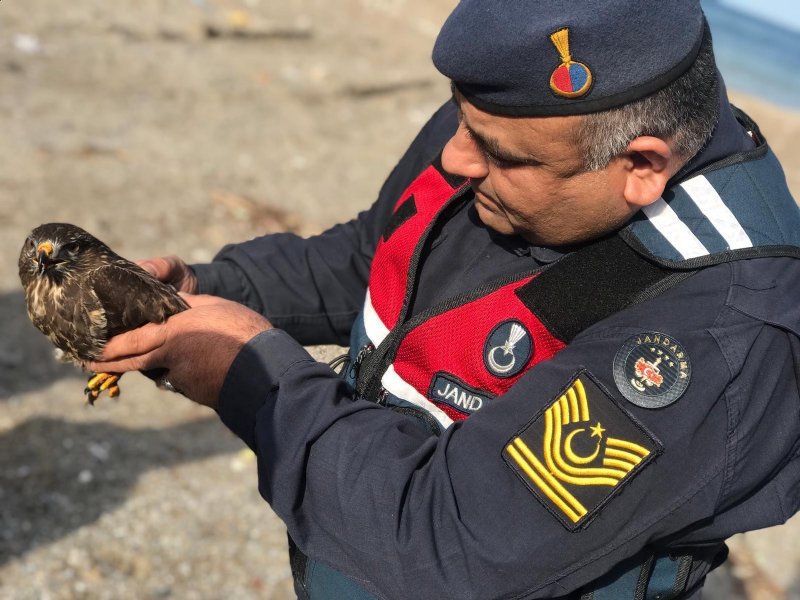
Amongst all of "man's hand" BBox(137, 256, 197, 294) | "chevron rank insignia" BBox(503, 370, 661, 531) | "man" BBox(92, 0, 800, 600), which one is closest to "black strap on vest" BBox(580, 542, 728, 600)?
"man" BBox(92, 0, 800, 600)

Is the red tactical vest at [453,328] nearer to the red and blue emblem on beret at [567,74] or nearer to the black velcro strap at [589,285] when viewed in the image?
the black velcro strap at [589,285]

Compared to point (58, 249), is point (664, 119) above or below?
above

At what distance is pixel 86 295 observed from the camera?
10.6 feet

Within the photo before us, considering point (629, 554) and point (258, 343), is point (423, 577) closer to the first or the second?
point (629, 554)

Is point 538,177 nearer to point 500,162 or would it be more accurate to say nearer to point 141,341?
point 500,162

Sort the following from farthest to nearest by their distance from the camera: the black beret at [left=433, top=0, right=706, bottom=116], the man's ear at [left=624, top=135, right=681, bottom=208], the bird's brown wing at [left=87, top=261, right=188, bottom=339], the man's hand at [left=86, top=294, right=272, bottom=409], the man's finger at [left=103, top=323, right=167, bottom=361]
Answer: the bird's brown wing at [left=87, top=261, right=188, bottom=339]
the man's finger at [left=103, top=323, right=167, bottom=361]
the man's hand at [left=86, top=294, right=272, bottom=409]
the man's ear at [left=624, top=135, right=681, bottom=208]
the black beret at [left=433, top=0, right=706, bottom=116]

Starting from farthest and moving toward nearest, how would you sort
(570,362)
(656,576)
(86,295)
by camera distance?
(86,295) < (656,576) < (570,362)

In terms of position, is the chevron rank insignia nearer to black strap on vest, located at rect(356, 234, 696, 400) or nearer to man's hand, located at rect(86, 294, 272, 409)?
black strap on vest, located at rect(356, 234, 696, 400)

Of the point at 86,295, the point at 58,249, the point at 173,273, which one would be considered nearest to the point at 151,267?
the point at 173,273

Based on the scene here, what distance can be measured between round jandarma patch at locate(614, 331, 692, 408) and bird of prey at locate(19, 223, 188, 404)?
56.5 inches

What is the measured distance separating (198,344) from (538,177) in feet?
3.34

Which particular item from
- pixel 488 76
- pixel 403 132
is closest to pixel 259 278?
pixel 488 76

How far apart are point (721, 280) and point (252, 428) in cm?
121

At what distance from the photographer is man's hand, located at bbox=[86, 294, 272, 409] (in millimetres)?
2342
